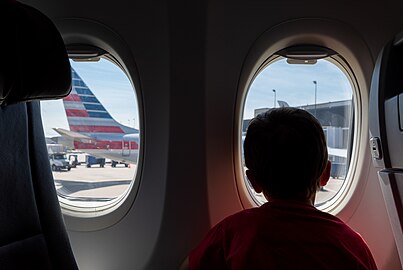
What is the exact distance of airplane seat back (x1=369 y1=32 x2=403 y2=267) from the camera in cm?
105

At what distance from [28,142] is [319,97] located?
128 cm

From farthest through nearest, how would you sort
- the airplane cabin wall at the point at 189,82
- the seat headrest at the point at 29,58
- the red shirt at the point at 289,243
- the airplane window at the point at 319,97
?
the airplane window at the point at 319,97
the airplane cabin wall at the point at 189,82
the red shirt at the point at 289,243
the seat headrest at the point at 29,58

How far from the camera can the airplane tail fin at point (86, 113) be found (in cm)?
169

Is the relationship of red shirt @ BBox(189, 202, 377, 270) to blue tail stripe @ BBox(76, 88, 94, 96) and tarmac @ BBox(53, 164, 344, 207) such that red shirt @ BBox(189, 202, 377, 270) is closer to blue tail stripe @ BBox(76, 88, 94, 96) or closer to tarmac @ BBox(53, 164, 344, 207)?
tarmac @ BBox(53, 164, 344, 207)

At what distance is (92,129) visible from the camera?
171 cm

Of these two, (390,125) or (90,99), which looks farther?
(90,99)

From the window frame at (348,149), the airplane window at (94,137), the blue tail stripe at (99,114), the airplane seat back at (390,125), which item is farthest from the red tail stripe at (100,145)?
the airplane seat back at (390,125)

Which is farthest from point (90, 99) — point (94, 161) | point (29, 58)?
point (29, 58)

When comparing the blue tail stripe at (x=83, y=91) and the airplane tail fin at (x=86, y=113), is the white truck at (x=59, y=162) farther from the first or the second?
the blue tail stripe at (x=83, y=91)

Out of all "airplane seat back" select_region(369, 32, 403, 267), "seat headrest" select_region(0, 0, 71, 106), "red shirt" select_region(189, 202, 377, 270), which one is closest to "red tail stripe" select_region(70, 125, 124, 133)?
"seat headrest" select_region(0, 0, 71, 106)

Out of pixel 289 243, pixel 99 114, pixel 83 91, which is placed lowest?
pixel 289 243

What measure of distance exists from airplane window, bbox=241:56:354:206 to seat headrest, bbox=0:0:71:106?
0.95 m

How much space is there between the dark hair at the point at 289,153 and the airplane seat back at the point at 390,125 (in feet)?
0.76

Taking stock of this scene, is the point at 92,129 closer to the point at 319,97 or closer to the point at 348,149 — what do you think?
the point at 319,97
